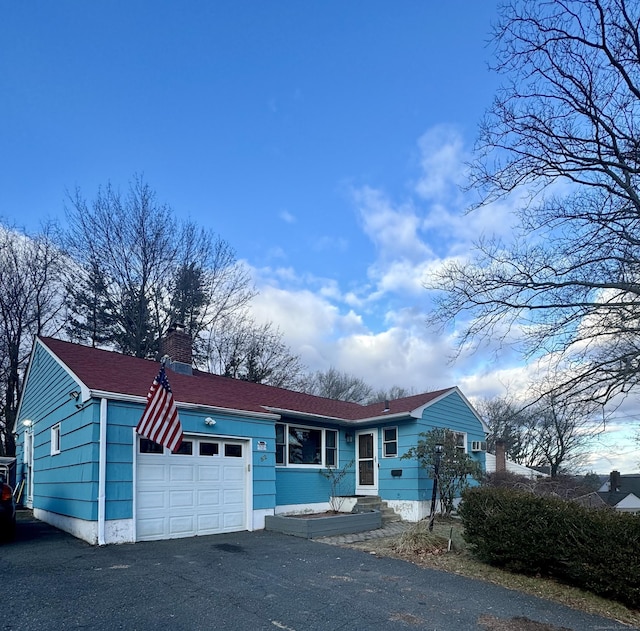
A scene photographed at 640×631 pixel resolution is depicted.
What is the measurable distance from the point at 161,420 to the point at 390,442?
25.6ft

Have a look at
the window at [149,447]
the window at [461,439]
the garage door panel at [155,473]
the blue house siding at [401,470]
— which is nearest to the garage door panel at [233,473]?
the garage door panel at [155,473]

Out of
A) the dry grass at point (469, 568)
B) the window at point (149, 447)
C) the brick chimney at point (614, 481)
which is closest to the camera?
the dry grass at point (469, 568)

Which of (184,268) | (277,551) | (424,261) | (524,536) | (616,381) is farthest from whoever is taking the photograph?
(184,268)

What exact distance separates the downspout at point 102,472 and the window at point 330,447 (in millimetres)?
7070

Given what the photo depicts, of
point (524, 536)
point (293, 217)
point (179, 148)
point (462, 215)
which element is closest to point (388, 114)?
point (462, 215)

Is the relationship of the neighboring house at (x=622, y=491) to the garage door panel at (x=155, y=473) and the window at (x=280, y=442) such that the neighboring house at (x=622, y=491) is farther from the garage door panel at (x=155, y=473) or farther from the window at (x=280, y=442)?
the garage door panel at (x=155, y=473)

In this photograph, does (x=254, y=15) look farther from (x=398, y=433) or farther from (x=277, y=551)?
(x=398, y=433)

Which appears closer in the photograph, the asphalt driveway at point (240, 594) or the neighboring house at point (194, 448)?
the asphalt driveway at point (240, 594)

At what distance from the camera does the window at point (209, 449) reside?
417 inches

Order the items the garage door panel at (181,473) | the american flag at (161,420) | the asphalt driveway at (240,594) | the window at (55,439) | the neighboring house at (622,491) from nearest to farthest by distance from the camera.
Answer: the asphalt driveway at (240,594), the american flag at (161,420), the garage door panel at (181,473), the window at (55,439), the neighboring house at (622,491)

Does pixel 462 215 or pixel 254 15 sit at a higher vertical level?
pixel 254 15

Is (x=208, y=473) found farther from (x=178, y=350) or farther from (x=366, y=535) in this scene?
(x=178, y=350)

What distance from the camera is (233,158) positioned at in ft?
43.7

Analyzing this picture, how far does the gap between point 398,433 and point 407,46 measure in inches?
394
